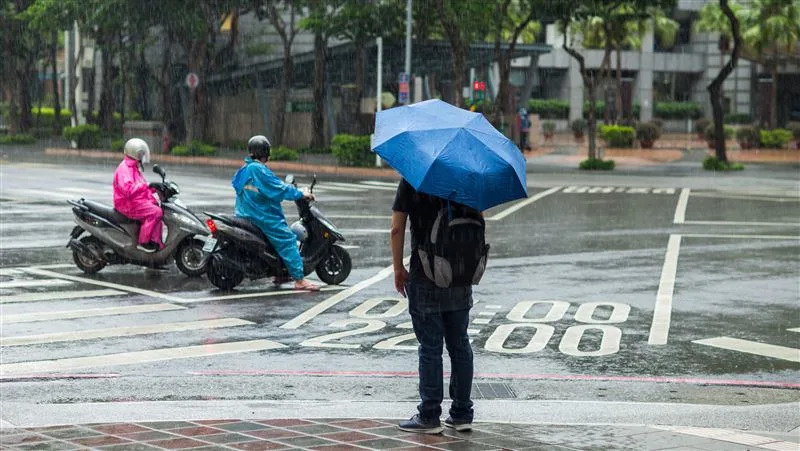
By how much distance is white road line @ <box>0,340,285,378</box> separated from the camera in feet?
31.5

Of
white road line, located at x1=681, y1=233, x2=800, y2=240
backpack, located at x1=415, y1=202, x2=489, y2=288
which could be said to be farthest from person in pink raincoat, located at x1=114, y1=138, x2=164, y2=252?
white road line, located at x1=681, y1=233, x2=800, y2=240

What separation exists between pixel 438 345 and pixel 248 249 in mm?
6804

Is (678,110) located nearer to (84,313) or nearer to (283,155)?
(283,155)

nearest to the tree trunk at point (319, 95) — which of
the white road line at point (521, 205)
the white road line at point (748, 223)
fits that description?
the white road line at point (521, 205)

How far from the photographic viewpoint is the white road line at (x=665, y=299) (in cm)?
1133

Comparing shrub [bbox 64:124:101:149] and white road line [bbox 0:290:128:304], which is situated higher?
shrub [bbox 64:124:101:149]

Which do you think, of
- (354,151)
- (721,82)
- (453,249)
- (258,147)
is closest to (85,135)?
(354,151)

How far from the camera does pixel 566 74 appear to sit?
84.2m

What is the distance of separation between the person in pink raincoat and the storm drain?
22.3ft

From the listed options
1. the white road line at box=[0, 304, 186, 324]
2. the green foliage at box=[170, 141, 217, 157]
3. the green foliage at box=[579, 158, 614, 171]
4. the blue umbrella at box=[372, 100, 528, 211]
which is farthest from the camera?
the green foliage at box=[170, 141, 217, 157]

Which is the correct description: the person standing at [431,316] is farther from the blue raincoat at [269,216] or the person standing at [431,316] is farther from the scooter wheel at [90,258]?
the scooter wheel at [90,258]

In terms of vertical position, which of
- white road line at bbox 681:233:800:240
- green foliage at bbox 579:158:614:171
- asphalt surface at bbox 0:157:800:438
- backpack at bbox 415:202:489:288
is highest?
backpack at bbox 415:202:489:288

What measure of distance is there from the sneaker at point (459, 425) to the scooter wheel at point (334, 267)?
7.33 metres

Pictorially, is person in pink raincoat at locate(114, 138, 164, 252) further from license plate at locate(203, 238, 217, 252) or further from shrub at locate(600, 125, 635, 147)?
shrub at locate(600, 125, 635, 147)
